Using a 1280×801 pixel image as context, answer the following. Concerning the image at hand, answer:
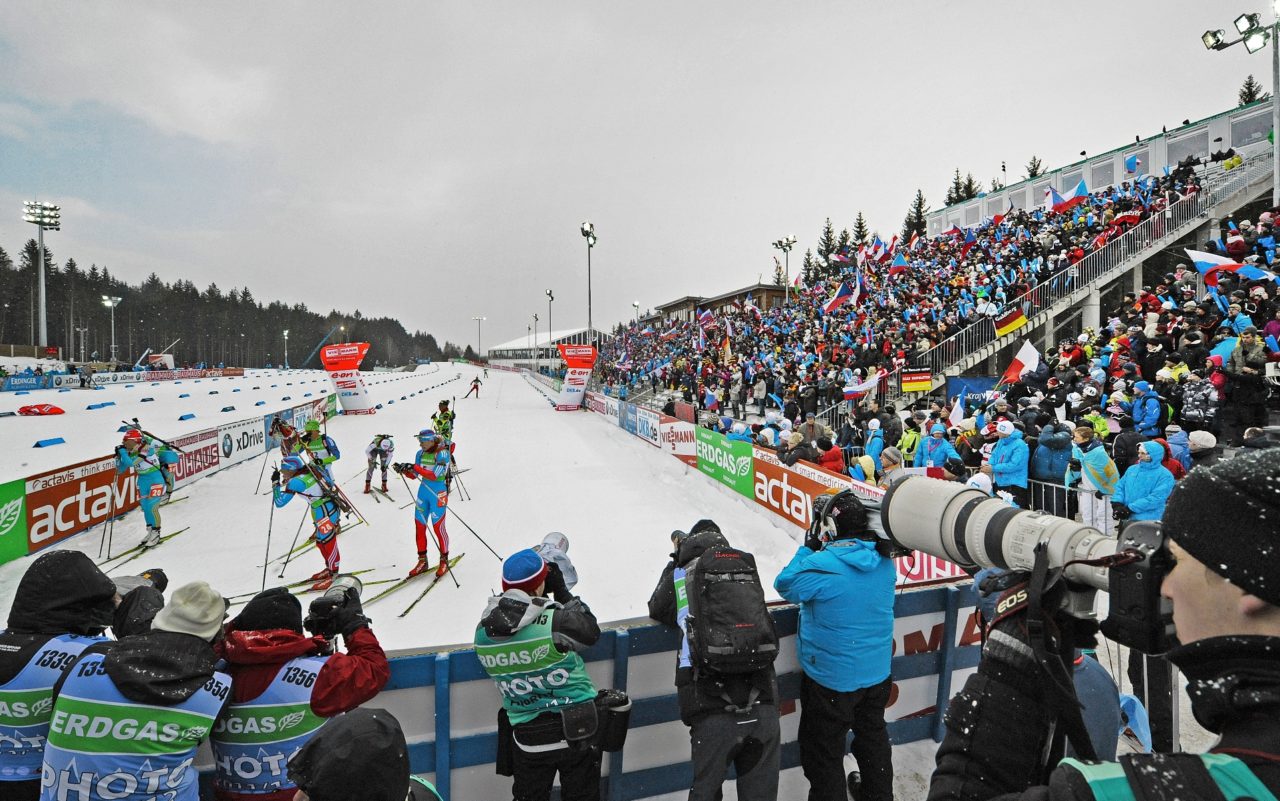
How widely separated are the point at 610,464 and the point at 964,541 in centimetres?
1459

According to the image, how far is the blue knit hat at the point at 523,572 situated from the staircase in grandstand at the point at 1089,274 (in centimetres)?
1596

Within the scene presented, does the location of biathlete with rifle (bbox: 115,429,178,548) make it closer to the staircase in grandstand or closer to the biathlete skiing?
the biathlete skiing

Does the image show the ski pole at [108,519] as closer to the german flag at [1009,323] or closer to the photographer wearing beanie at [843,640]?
the photographer wearing beanie at [843,640]

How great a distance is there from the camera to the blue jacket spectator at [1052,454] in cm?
784

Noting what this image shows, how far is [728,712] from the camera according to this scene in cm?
277

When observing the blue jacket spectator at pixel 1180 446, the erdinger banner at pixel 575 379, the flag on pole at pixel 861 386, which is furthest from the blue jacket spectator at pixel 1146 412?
the erdinger banner at pixel 575 379

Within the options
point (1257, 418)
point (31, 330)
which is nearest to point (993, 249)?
point (1257, 418)

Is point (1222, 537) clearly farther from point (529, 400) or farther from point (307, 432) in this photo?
point (529, 400)

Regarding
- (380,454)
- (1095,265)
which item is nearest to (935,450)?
(380,454)

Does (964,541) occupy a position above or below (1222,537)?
below

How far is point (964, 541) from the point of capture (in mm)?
1874

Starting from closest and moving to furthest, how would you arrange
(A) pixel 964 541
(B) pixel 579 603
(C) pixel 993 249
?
(A) pixel 964 541 < (B) pixel 579 603 < (C) pixel 993 249

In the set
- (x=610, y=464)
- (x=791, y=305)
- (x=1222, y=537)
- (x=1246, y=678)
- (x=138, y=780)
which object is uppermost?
(x=791, y=305)

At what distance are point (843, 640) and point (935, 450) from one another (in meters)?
6.80
